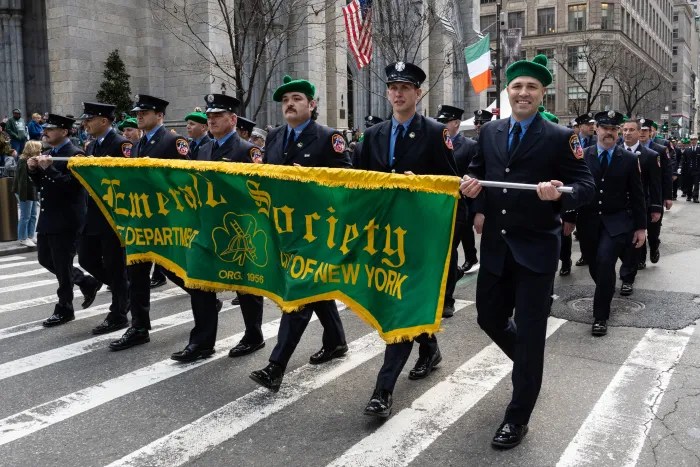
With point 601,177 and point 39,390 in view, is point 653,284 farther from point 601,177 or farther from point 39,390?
point 39,390

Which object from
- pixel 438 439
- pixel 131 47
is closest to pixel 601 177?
pixel 438 439

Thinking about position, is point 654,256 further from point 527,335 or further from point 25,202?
point 25,202

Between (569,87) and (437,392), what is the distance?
79338 millimetres

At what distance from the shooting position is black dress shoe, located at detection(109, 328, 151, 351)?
6539 mm

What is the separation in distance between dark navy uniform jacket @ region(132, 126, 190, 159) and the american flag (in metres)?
15.6

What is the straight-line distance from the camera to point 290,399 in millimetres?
5180

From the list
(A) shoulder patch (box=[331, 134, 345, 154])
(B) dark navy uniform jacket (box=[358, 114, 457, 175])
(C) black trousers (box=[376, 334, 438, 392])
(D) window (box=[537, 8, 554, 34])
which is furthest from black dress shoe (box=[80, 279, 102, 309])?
(D) window (box=[537, 8, 554, 34])

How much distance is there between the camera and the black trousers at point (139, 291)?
661 cm

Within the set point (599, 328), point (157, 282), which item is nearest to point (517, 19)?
point (157, 282)

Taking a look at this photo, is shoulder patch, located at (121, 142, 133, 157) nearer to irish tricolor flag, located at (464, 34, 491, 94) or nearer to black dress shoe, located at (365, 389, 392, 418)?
black dress shoe, located at (365, 389, 392, 418)

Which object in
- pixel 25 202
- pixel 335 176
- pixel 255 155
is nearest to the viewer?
pixel 335 176

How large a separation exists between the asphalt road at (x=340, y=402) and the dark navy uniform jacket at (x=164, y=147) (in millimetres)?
1826

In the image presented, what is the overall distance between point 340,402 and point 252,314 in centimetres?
155

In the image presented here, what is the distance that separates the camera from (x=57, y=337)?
23.2ft
